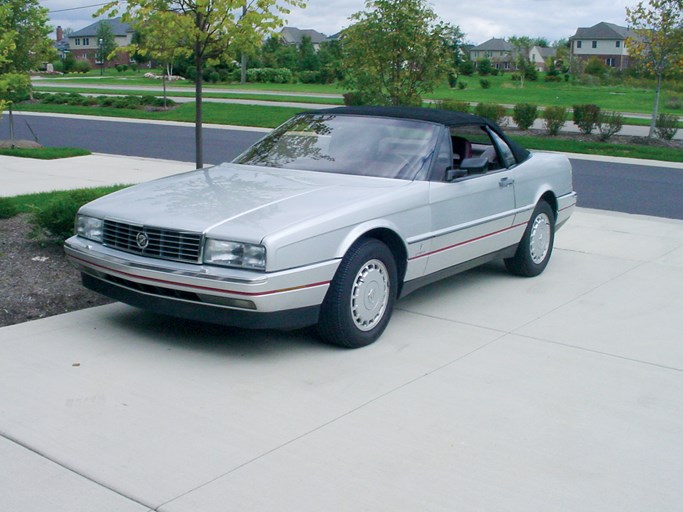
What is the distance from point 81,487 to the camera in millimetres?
3898

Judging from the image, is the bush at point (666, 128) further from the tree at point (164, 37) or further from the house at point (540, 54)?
the house at point (540, 54)

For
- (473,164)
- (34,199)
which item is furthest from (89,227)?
(34,199)

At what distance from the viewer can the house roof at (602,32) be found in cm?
10625

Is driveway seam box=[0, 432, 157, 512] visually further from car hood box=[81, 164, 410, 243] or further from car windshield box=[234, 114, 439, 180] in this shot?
car windshield box=[234, 114, 439, 180]

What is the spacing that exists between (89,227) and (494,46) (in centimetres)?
13162

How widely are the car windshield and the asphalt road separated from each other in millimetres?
6274

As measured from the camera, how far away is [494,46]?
131500 millimetres

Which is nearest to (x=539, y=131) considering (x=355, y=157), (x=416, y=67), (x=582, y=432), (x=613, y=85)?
(x=416, y=67)

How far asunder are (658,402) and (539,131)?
20.3 meters

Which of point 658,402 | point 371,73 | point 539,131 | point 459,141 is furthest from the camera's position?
point 539,131

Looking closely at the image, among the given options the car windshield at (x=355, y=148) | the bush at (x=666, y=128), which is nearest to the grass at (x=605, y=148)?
the bush at (x=666, y=128)

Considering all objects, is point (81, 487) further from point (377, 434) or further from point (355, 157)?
point (355, 157)

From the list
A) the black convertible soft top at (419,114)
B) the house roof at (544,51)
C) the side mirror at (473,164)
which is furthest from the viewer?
the house roof at (544,51)

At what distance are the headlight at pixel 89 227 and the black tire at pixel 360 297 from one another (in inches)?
64.9
